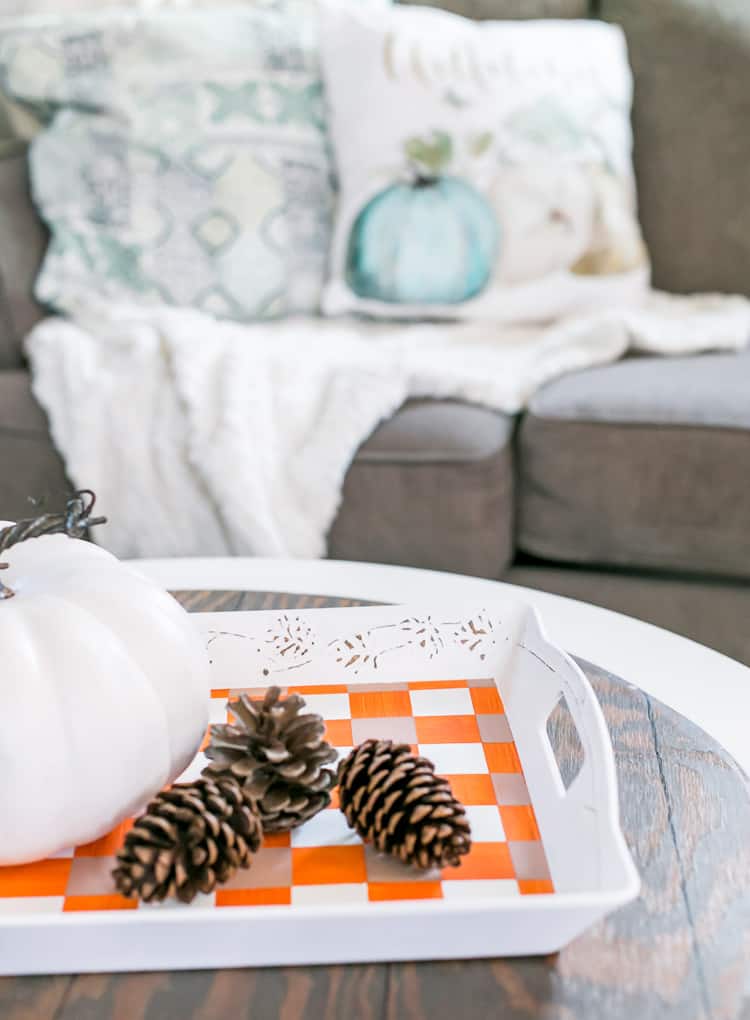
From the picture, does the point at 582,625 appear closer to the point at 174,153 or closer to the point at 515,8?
the point at 174,153

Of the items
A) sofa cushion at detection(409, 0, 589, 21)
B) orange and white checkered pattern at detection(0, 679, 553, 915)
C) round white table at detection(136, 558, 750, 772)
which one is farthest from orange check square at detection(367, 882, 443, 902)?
sofa cushion at detection(409, 0, 589, 21)

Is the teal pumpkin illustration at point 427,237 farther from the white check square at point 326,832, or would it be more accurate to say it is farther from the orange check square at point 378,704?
the white check square at point 326,832

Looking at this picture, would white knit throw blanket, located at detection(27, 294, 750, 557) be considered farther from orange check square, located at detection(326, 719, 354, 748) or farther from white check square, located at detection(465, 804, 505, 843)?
white check square, located at detection(465, 804, 505, 843)

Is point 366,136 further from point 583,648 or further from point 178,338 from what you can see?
point 583,648

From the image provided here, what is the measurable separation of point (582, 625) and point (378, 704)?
212 mm

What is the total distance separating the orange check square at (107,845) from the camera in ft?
1.92

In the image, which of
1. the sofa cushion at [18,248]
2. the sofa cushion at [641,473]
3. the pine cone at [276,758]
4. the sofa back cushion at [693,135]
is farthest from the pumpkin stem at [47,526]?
the sofa back cushion at [693,135]

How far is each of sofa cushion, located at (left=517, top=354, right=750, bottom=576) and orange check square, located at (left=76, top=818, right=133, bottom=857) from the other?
0.97 metres

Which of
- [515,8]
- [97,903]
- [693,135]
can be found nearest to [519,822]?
[97,903]

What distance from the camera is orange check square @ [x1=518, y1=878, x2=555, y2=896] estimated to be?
553 millimetres

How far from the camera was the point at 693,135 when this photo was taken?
72.3 inches

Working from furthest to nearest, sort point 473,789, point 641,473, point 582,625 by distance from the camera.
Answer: point 641,473
point 582,625
point 473,789

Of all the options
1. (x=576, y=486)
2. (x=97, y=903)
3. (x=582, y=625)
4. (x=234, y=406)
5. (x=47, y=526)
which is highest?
(x=47, y=526)

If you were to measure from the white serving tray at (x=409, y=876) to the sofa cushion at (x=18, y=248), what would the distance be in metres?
1.09
